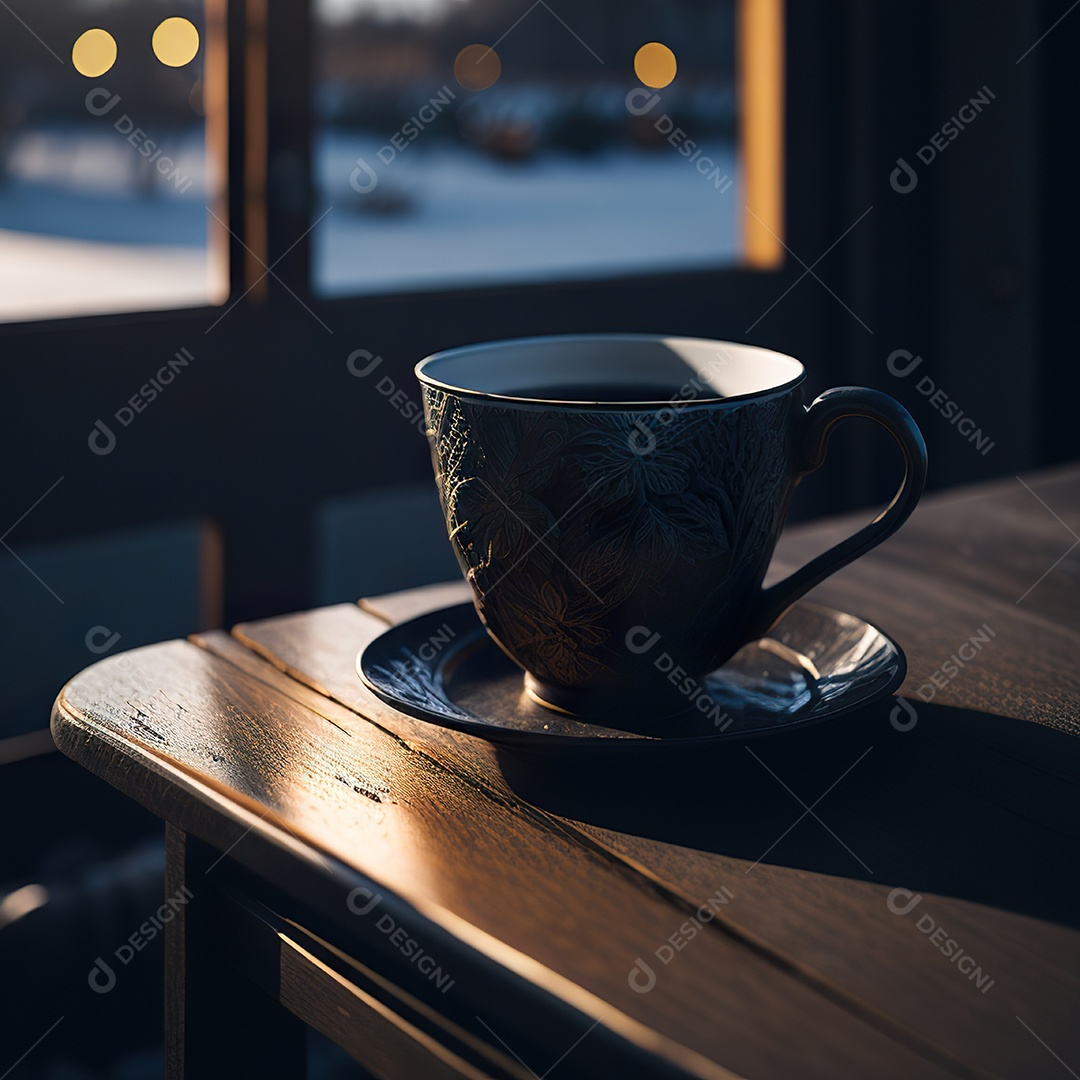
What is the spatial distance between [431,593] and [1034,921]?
1.34 ft

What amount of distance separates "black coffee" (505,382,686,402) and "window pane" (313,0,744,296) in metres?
1.29

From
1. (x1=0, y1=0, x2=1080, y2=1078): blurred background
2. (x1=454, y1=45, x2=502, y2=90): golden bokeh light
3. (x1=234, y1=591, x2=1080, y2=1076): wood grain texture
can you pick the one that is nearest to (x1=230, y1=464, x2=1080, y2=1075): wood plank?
(x1=234, y1=591, x2=1080, y2=1076): wood grain texture

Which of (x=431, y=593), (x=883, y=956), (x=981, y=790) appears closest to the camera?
(x=883, y=956)

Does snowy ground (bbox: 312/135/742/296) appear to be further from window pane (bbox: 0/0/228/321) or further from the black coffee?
the black coffee

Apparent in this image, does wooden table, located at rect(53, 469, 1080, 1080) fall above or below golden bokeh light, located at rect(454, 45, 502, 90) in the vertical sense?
below

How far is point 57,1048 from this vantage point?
1093 mm

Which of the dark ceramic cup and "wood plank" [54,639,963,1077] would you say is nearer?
"wood plank" [54,639,963,1077]

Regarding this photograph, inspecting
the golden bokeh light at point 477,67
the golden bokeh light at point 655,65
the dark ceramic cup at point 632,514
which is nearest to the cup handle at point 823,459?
the dark ceramic cup at point 632,514

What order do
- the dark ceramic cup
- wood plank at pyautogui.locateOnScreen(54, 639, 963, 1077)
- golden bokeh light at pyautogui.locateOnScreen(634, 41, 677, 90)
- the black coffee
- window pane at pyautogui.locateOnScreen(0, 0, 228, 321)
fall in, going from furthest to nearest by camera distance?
1. golden bokeh light at pyautogui.locateOnScreen(634, 41, 677, 90)
2. window pane at pyautogui.locateOnScreen(0, 0, 228, 321)
3. the black coffee
4. the dark ceramic cup
5. wood plank at pyautogui.locateOnScreen(54, 639, 963, 1077)

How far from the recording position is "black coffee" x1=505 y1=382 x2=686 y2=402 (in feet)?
1.84

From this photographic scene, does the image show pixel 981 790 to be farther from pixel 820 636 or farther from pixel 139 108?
pixel 139 108

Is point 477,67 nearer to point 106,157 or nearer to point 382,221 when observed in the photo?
point 382,221

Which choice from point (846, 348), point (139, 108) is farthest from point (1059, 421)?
point (139, 108)

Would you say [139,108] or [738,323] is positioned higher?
[139,108]
